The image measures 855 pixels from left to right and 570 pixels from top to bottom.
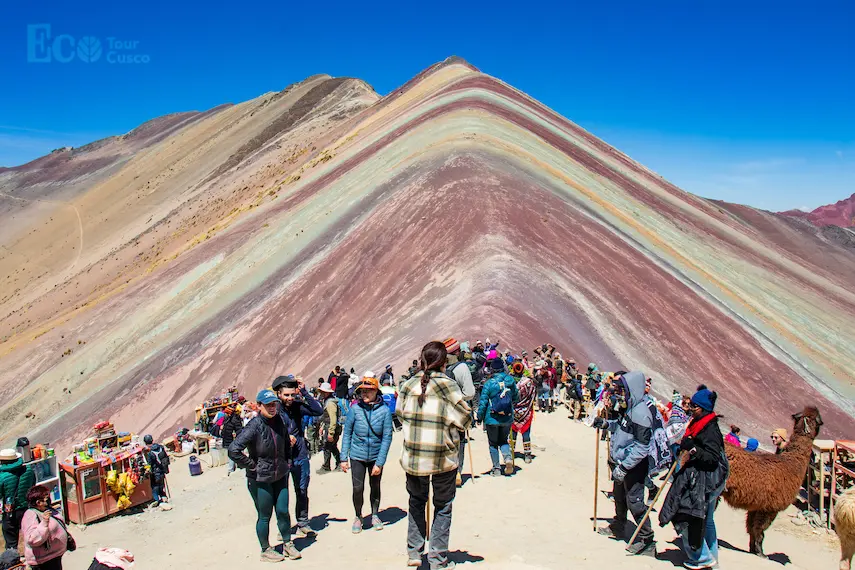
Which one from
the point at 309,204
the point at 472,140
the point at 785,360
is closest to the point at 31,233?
the point at 309,204

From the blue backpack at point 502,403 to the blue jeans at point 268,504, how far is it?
287 centimetres

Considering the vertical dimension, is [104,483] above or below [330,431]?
below

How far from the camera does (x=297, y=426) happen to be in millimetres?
6844

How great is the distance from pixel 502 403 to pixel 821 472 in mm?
5246

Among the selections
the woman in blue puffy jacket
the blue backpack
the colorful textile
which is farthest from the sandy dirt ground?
the blue backpack

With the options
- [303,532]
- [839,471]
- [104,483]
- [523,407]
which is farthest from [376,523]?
[839,471]

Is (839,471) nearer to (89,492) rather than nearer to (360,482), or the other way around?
(360,482)

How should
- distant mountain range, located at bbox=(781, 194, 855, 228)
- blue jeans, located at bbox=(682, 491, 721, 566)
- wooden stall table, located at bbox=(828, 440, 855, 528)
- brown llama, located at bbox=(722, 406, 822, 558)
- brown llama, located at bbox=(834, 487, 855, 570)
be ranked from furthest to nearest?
distant mountain range, located at bbox=(781, 194, 855, 228) → wooden stall table, located at bbox=(828, 440, 855, 528) → brown llama, located at bbox=(834, 487, 855, 570) → brown llama, located at bbox=(722, 406, 822, 558) → blue jeans, located at bbox=(682, 491, 721, 566)

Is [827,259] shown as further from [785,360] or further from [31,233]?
[31,233]

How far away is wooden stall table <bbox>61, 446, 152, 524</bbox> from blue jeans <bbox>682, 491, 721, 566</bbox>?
7972 mm

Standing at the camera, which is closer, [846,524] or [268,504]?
[268,504]

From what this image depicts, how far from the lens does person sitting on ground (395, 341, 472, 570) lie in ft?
17.4

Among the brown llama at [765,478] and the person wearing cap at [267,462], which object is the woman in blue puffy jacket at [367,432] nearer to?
the person wearing cap at [267,462]

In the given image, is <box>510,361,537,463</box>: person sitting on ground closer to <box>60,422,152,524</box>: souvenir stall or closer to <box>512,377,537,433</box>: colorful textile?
<box>512,377,537,433</box>: colorful textile
